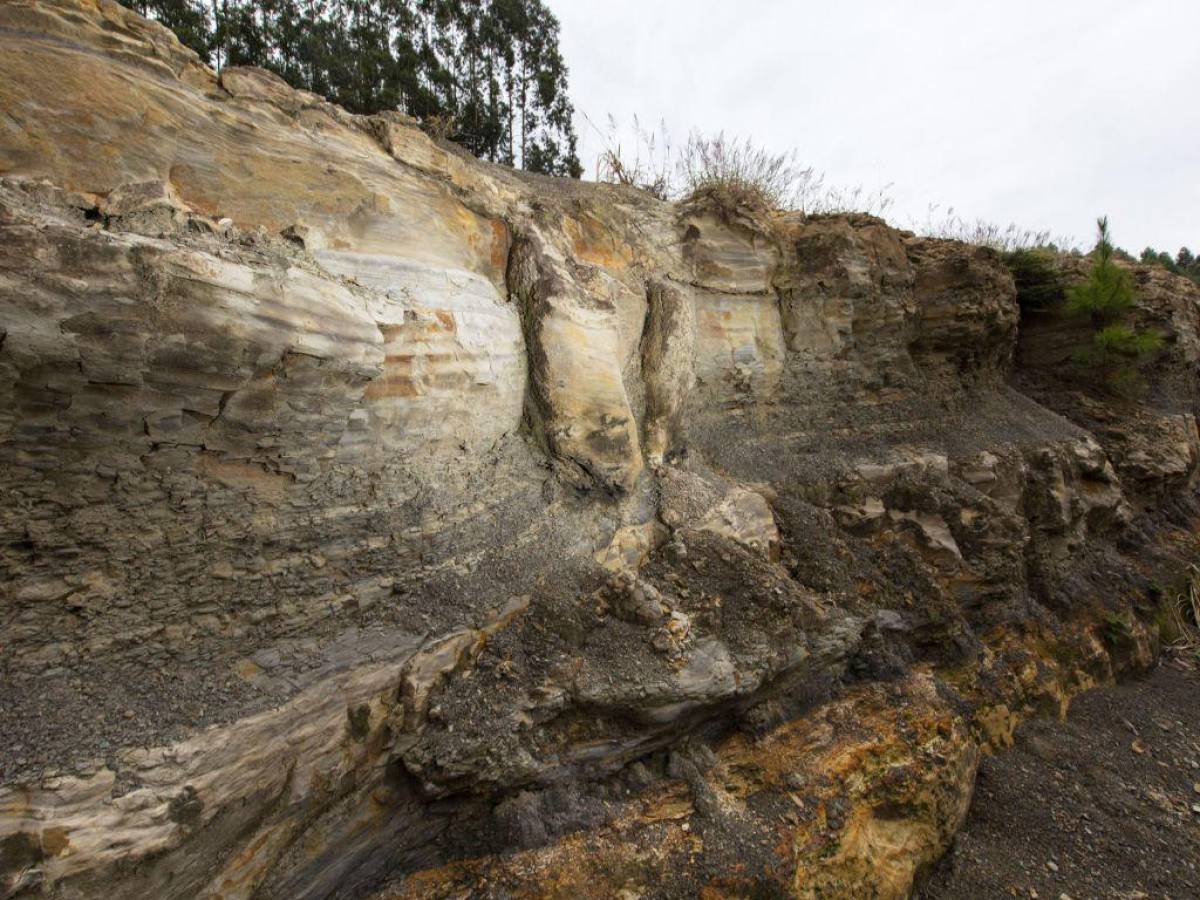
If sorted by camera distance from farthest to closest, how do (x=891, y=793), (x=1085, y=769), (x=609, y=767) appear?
(x=1085, y=769) < (x=891, y=793) < (x=609, y=767)

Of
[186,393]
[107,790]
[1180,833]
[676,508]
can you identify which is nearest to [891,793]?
[676,508]

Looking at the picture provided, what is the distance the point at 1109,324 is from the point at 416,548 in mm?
9432

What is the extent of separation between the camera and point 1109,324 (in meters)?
7.32

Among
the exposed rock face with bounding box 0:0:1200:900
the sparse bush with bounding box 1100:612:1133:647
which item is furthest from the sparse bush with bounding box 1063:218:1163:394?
the exposed rock face with bounding box 0:0:1200:900

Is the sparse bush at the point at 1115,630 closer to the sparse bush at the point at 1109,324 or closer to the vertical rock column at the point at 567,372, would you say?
the sparse bush at the point at 1109,324

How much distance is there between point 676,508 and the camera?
3891 mm

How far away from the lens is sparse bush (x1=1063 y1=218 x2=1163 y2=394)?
7039 mm

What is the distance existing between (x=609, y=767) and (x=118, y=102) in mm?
3899

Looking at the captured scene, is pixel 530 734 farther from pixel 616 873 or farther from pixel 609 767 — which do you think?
pixel 616 873

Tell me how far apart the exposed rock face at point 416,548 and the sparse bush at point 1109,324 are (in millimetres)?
4264

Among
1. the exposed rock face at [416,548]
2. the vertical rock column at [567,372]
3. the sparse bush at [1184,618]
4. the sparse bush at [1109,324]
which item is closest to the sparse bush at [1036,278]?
the sparse bush at [1109,324]

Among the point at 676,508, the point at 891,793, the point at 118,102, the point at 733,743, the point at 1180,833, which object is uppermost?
the point at 118,102

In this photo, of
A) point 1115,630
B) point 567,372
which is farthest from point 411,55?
point 1115,630

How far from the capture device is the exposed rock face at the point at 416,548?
6.32ft
